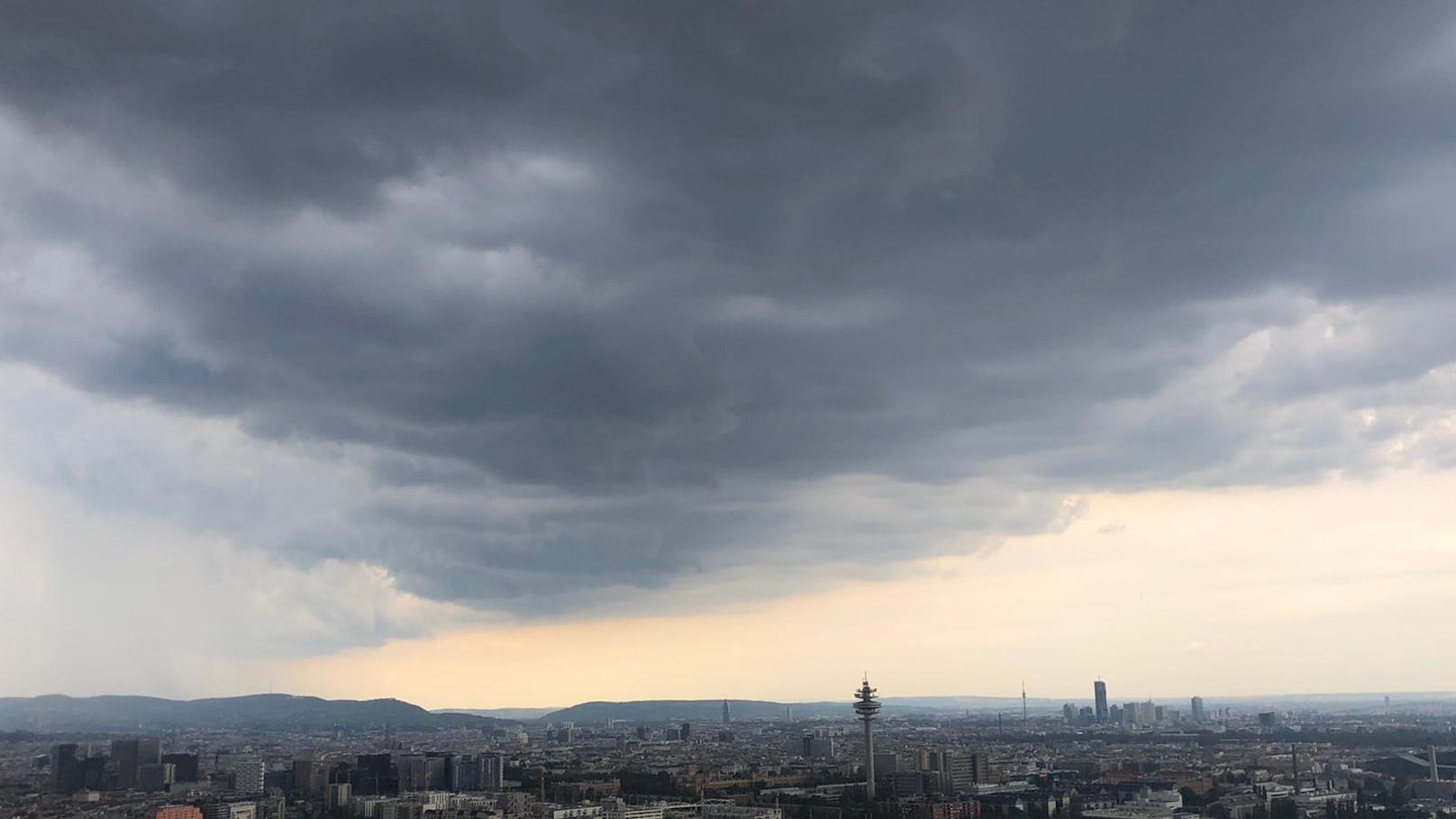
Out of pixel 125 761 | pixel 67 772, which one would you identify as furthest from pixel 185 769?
pixel 67 772

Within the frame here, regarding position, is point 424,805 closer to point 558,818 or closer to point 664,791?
point 558,818

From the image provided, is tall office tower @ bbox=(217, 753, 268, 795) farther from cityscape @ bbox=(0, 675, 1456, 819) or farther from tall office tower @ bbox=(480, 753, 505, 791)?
tall office tower @ bbox=(480, 753, 505, 791)

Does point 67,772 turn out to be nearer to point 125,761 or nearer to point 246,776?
point 125,761

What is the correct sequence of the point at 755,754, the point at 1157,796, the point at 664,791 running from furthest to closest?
the point at 755,754
the point at 664,791
the point at 1157,796

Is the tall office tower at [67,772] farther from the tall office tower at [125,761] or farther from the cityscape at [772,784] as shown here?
the tall office tower at [125,761]

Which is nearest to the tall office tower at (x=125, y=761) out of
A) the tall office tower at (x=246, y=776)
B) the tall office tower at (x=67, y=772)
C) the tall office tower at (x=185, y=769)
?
the tall office tower at (x=185, y=769)

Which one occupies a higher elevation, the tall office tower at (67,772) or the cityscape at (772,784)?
the tall office tower at (67,772)

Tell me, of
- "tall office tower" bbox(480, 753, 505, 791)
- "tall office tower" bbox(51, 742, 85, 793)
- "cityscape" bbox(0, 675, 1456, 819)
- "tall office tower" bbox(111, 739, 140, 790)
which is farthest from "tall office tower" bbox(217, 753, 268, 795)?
"tall office tower" bbox(480, 753, 505, 791)

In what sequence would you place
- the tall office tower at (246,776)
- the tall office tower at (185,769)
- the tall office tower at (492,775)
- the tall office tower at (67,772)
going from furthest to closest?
the tall office tower at (185,769) → the tall office tower at (492,775) → the tall office tower at (246,776) → the tall office tower at (67,772)

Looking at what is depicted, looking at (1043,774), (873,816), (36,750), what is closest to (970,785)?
(1043,774)
